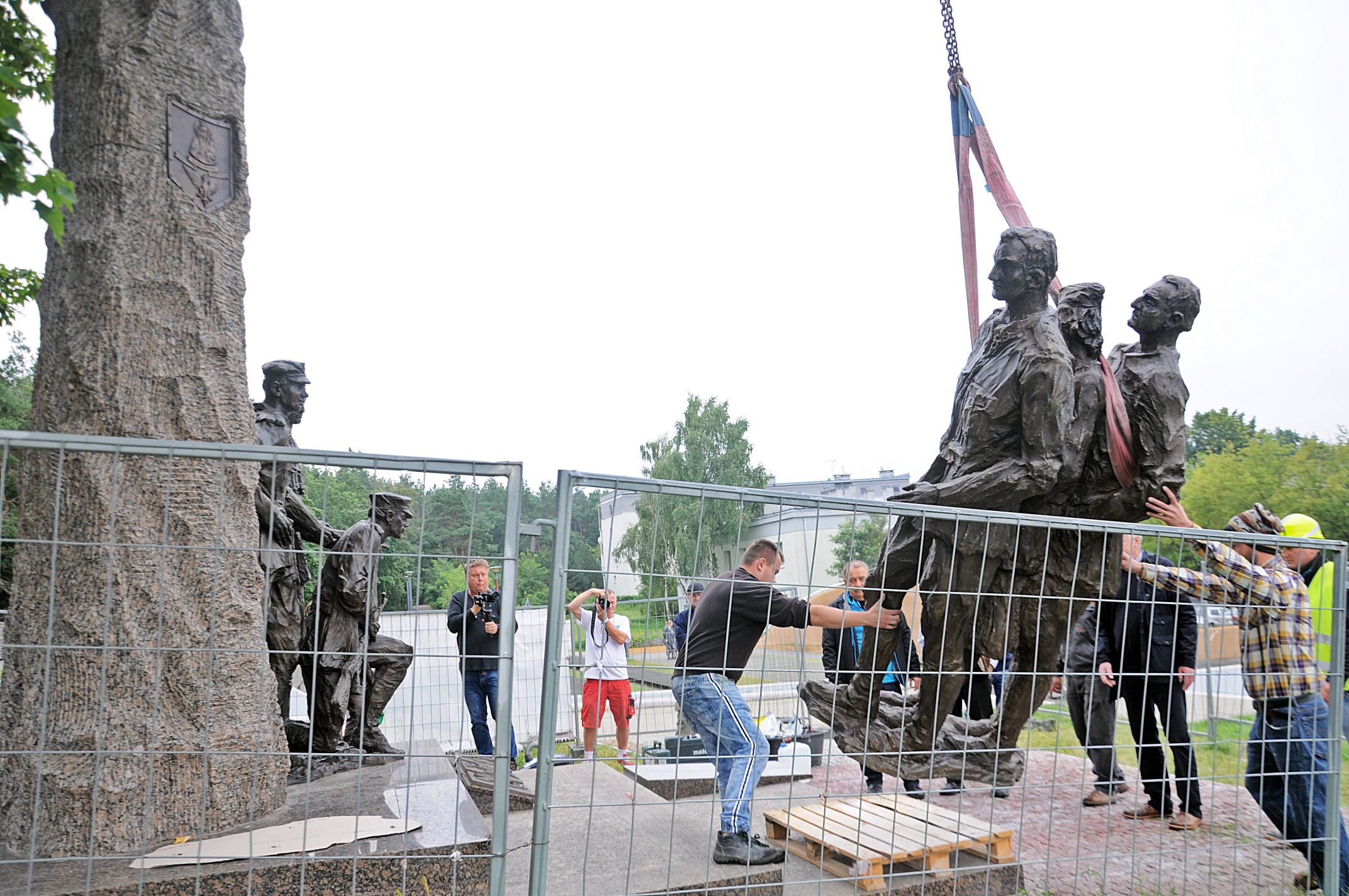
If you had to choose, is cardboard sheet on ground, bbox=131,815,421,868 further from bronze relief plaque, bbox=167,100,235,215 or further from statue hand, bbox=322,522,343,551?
bronze relief plaque, bbox=167,100,235,215

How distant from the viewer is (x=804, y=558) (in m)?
3.07

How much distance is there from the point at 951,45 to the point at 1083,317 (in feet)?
8.47

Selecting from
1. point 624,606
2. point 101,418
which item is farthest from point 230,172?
point 624,606

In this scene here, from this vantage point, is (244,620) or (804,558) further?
(244,620)

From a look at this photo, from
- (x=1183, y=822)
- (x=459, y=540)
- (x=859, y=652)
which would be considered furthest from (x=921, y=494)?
(x=1183, y=822)

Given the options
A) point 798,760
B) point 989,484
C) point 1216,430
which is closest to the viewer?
point 989,484

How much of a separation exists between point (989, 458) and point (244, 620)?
3.59m

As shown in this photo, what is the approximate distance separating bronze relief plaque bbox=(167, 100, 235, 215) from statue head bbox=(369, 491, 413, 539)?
2.07 metres

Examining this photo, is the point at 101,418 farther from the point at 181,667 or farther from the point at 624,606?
the point at 624,606

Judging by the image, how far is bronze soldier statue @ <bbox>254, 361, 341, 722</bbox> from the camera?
5387mm

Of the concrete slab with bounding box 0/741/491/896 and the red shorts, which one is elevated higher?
the concrete slab with bounding box 0/741/491/896

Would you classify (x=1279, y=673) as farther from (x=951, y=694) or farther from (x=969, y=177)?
(x=969, y=177)

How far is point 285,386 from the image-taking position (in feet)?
19.2

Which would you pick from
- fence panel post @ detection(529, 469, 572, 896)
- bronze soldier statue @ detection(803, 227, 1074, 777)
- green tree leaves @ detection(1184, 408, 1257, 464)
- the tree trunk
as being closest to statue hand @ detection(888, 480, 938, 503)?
bronze soldier statue @ detection(803, 227, 1074, 777)
